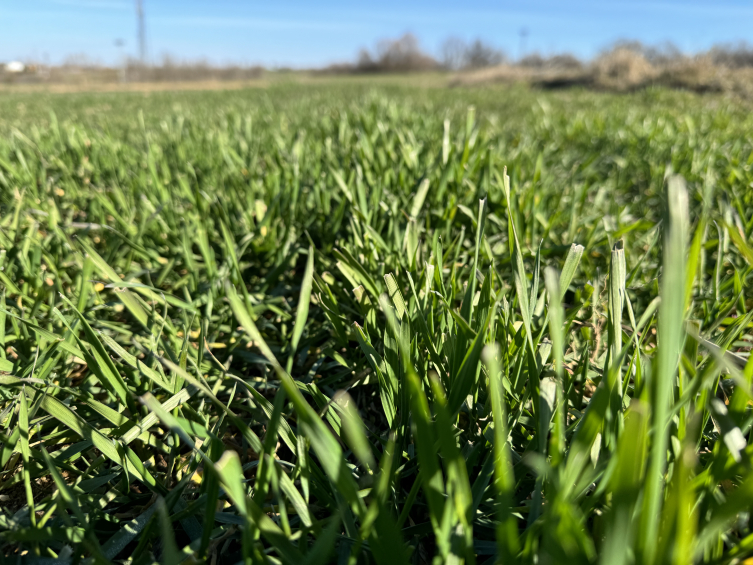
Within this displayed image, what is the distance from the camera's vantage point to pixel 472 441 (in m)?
0.74

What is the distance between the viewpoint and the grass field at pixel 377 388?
0.40 meters

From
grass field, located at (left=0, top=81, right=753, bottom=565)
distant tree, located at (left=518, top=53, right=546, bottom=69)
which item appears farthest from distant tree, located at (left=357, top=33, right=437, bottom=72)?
grass field, located at (left=0, top=81, right=753, bottom=565)

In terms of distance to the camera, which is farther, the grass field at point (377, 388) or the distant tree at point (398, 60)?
the distant tree at point (398, 60)

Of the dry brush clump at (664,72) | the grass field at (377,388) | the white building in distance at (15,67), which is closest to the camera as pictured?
the grass field at (377,388)

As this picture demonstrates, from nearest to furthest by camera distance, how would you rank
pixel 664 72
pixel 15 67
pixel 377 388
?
1. pixel 377 388
2. pixel 664 72
3. pixel 15 67

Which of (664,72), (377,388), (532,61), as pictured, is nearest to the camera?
(377,388)

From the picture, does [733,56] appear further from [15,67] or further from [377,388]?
[15,67]

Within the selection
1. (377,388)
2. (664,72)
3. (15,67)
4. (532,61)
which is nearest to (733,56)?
(664,72)

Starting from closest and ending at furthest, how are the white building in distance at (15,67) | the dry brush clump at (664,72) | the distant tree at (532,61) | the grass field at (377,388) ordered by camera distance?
the grass field at (377,388) < the dry brush clump at (664,72) < the distant tree at (532,61) < the white building in distance at (15,67)

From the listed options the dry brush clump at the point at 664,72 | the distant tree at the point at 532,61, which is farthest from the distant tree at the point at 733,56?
the distant tree at the point at 532,61

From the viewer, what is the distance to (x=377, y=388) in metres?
0.99

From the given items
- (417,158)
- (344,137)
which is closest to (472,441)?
(417,158)

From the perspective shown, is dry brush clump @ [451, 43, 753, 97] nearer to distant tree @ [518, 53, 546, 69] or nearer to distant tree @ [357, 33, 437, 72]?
distant tree @ [518, 53, 546, 69]

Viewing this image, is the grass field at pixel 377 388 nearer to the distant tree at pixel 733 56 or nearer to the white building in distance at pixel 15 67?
the distant tree at pixel 733 56
